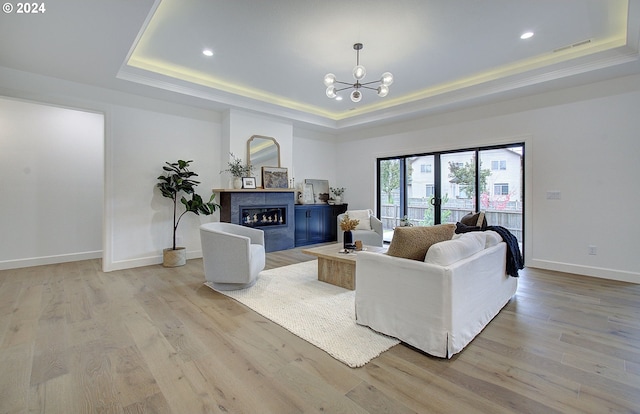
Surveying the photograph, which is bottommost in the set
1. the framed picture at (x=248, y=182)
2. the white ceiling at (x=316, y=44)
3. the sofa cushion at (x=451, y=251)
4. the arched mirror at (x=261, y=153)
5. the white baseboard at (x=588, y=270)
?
the white baseboard at (x=588, y=270)

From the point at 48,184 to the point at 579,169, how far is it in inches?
344

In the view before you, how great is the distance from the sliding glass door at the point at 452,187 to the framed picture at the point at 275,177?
239cm

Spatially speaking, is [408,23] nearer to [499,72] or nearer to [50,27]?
[499,72]

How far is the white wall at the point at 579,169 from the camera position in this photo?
3.96 meters

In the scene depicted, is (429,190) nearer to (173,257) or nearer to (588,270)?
(588,270)

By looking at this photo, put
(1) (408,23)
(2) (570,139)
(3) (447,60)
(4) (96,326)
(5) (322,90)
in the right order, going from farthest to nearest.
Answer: (5) (322,90) < (2) (570,139) < (3) (447,60) < (1) (408,23) < (4) (96,326)

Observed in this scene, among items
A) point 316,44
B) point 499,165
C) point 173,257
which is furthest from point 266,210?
point 499,165

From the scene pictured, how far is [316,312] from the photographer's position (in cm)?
288

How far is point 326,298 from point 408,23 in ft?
10.4

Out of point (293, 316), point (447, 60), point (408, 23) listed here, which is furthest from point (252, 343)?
point (447, 60)

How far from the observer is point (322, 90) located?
5.26m

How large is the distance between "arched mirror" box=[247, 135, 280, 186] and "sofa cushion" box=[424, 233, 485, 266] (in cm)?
443

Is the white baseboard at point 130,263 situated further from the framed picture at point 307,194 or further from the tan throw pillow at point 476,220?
the tan throw pillow at point 476,220

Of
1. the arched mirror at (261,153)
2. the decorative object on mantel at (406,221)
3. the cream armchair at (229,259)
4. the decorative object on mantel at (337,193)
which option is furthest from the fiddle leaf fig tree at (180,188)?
the decorative object on mantel at (406,221)
